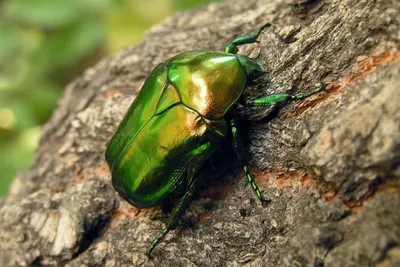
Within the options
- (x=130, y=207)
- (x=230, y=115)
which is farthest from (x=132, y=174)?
(x=230, y=115)

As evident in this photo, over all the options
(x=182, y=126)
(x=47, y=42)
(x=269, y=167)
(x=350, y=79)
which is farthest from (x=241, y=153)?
(x=47, y=42)

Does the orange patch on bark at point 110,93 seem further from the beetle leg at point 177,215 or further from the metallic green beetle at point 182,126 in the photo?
the beetle leg at point 177,215

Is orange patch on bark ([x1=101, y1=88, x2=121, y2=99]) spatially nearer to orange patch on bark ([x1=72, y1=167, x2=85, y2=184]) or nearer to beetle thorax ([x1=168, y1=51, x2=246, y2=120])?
orange patch on bark ([x1=72, y1=167, x2=85, y2=184])

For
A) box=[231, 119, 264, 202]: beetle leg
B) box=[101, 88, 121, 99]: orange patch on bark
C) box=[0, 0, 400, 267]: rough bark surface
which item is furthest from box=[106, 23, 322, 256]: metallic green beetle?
box=[101, 88, 121, 99]: orange patch on bark

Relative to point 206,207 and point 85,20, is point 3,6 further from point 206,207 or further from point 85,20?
point 206,207

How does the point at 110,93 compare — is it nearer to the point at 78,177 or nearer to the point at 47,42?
the point at 78,177

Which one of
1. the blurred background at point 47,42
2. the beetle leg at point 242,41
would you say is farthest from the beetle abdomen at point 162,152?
the blurred background at point 47,42
